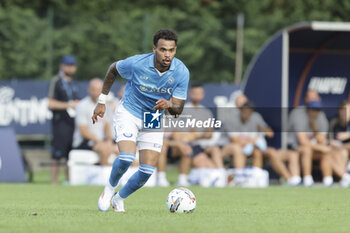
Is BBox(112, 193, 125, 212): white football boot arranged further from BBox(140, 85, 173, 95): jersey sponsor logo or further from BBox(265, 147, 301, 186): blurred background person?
BBox(265, 147, 301, 186): blurred background person

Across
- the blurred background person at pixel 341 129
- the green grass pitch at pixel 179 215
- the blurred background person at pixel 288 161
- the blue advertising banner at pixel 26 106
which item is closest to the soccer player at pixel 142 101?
the green grass pitch at pixel 179 215

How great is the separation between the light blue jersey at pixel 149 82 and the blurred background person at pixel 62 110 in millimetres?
6800

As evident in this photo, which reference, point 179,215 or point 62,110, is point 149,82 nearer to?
point 179,215

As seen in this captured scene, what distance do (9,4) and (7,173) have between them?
1488cm

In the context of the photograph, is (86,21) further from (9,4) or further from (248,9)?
(248,9)

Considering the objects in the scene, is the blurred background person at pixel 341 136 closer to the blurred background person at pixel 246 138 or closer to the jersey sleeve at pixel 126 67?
the blurred background person at pixel 246 138

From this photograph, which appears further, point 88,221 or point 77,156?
point 77,156

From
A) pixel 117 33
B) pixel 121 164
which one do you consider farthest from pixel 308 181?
pixel 117 33

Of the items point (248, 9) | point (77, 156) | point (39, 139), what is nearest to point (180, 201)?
point (77, 156)

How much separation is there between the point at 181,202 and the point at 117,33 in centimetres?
1845

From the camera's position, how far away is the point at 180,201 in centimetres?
909

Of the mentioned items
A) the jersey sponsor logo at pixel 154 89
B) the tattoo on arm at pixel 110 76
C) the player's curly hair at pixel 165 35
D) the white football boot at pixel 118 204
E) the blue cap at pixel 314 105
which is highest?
the player's curly hair at pixel 165 35

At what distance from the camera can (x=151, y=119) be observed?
9289mm

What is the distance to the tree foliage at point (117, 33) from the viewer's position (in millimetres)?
25266
